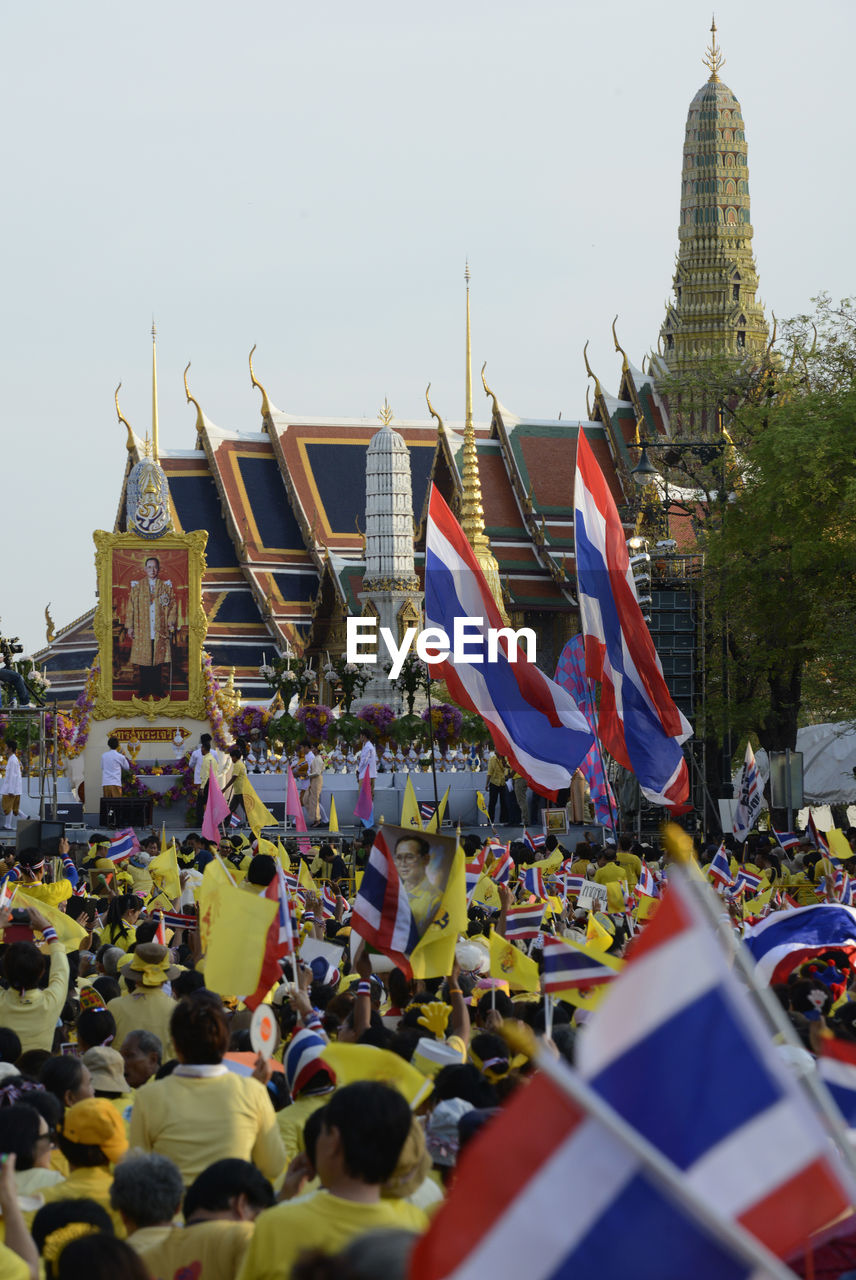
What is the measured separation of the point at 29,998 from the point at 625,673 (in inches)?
274

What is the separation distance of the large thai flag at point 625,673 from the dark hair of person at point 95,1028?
6.45 metres

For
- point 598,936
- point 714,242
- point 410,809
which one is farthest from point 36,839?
point 714,242

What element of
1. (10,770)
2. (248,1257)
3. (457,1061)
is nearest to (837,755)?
A: (10,770)

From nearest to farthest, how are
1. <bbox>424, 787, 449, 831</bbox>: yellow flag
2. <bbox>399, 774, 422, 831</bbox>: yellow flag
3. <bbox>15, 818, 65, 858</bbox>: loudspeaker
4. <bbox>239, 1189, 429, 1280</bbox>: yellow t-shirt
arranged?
1. <bbox>239, 1189, 429, 1280</bbox>: yellow t-shirt
2. <bbox>424, 787, 449, 831</bbox>: yellow flag
3. <bbox>399, 774, 422, 831</bbox>: yellow flag
4. <bbox>15, 818, 65, 858</bbox>: loudspeaker

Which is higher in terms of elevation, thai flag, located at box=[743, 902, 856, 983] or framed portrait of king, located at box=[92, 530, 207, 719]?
framed portrait of king, located at box=[92, 530, 207, 719]

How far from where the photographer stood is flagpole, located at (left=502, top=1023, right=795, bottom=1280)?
230 centimetres

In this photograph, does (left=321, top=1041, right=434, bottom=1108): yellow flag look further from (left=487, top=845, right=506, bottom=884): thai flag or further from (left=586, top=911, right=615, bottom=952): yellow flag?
(left=487, top=845, right=506, bottom=884): thai flag

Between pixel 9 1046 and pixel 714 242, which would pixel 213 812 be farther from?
pixel 714 242

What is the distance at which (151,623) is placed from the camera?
31391 mm

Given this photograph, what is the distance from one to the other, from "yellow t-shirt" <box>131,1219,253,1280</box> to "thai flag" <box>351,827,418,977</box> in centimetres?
363

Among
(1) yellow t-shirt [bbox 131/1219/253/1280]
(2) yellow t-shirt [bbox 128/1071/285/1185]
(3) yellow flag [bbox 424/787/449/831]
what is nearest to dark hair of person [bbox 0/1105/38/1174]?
(2) yellow t-shirt [bbox 128/1071/285/1185]

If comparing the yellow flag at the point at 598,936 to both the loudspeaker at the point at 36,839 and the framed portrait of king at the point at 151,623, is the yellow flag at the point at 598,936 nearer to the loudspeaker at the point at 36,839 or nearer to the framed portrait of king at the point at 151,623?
the loudspeaker at the point at 36,839

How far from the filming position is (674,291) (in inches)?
2047

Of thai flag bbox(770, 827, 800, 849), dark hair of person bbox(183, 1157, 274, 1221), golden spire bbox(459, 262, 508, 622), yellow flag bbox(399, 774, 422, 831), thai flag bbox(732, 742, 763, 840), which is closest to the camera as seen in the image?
dark hair of person bbox(183, 1157, 274, 1221)
